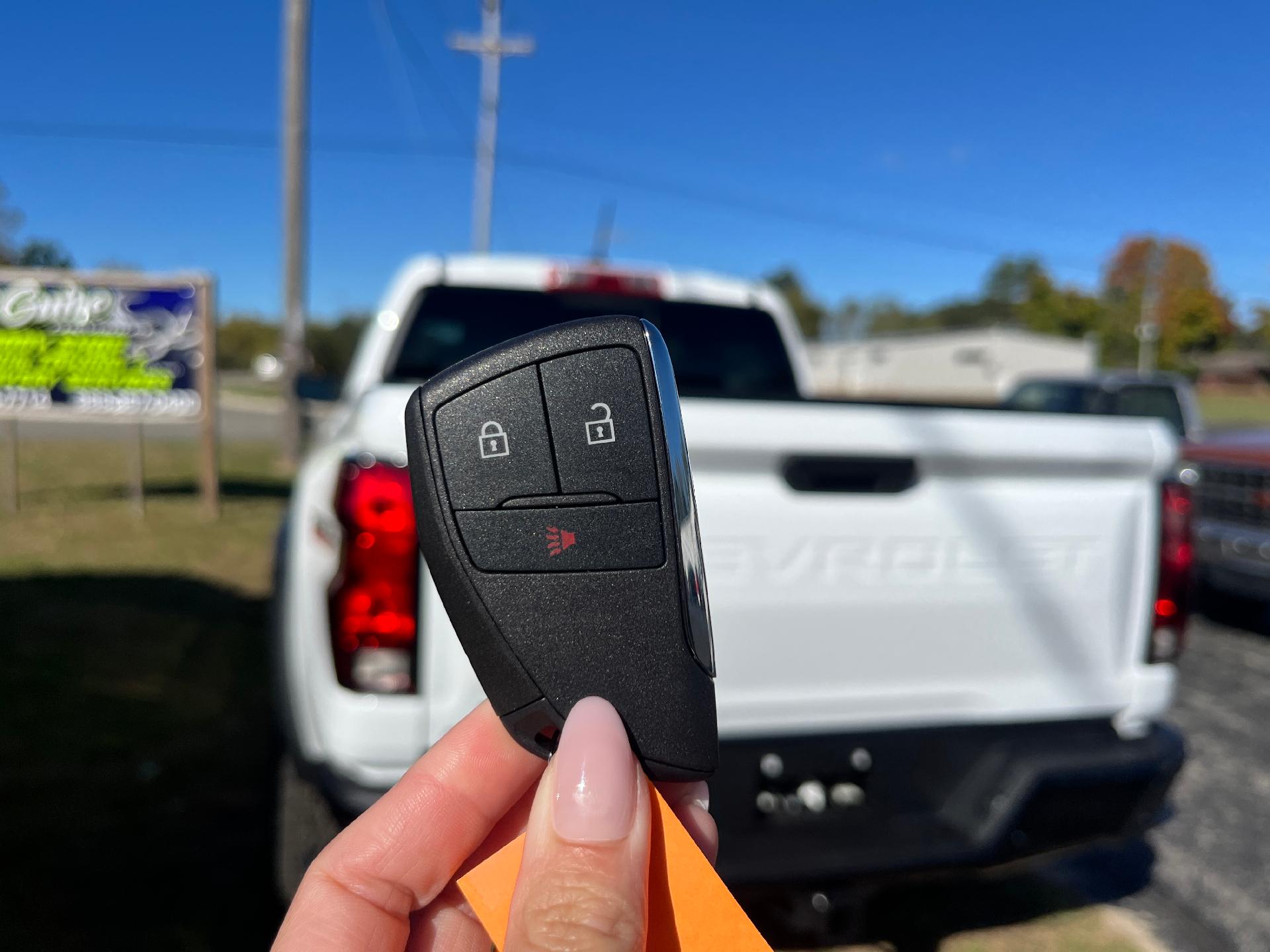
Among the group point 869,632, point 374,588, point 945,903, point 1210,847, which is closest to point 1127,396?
point 1210,847

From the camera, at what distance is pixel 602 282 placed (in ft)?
10.6

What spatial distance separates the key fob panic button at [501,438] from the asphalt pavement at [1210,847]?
9.15ft

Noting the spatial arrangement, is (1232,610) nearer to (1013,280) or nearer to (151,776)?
(151,776)

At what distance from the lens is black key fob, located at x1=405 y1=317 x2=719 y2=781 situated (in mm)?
809

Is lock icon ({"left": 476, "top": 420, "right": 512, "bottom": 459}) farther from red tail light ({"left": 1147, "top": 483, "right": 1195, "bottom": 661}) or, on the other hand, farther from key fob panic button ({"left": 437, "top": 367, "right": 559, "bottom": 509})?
red tail light ({"left": 1147, "top": 483, "right": 1195, "bottom": 661})

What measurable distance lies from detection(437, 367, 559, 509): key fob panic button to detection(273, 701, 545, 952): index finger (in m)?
0.26

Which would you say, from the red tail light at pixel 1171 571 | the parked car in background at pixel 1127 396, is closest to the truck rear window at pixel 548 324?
the red tail light at pixel 1171 571

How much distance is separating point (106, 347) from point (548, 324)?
6.77 meters

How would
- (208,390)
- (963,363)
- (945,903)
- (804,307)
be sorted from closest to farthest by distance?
(945,903) < (208,390) < (963,363) < (804,307)

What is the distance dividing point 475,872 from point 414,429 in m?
0.40

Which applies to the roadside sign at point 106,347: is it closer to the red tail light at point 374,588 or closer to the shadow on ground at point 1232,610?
the red tail light at point 374,588

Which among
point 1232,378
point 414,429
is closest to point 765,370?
point 414,429

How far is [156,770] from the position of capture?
3602 mm

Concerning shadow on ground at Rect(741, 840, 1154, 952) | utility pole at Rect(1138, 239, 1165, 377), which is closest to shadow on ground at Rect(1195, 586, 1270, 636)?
shadow on ground at Rect(741, 840, 1154, 952)
